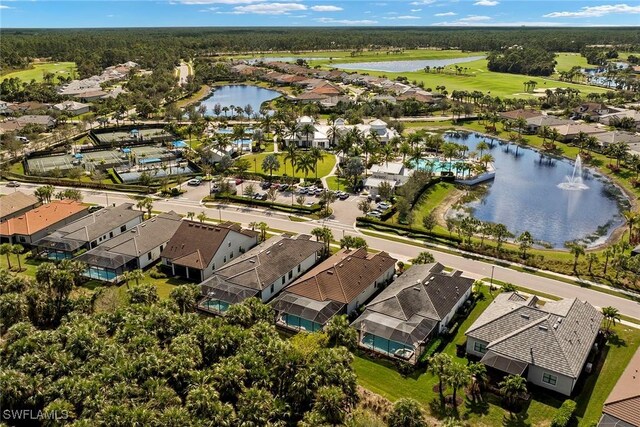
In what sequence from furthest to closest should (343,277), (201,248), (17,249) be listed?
(17,249), (201,248), (343,277)

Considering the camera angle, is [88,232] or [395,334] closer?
[395,334]

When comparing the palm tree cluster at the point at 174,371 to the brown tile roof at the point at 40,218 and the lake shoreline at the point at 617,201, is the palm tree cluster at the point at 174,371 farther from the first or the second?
the lake shoreline at the point at 617,201

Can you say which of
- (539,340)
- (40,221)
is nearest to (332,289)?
(539,340)

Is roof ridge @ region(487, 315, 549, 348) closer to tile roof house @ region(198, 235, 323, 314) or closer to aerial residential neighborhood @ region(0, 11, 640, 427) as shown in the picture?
aerial residential neighborhood @ region(0, 11, 640, 427)

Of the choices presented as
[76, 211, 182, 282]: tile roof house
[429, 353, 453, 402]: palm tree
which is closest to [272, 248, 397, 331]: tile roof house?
[429, 353, 453, 402]: palm tree

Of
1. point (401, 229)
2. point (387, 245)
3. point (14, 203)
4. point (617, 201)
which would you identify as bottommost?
point (617, 201)

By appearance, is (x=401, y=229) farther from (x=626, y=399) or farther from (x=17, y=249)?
(x=17, y=249)

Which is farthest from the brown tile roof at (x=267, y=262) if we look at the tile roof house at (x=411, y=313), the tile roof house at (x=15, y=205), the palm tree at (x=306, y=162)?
the tile roof house at (x=15, y=205)

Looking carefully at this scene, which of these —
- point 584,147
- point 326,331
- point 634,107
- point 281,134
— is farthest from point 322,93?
point 326,331
